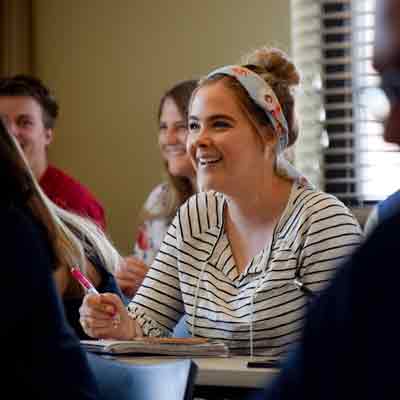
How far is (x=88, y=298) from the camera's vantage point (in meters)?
2.22

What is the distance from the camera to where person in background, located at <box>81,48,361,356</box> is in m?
2.33

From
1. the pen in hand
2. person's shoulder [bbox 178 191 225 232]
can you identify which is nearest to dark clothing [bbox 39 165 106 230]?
person's shoulder [bbox 178 191 225 232]

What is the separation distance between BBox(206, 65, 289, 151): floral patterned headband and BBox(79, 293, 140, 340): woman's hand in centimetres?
63

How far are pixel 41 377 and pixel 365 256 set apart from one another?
584 mm

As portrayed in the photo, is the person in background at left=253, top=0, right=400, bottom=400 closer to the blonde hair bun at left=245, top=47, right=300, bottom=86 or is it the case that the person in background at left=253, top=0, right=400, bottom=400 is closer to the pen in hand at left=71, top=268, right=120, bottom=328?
the pen in hand at left=71, top=268, right=120, bottom=328

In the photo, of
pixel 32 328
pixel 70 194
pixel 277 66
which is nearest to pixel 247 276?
pixel 277 66

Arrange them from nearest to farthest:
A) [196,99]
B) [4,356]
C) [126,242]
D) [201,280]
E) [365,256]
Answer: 1. [365,256]
2. [4,356]
3. [201,280]
4. [196,99]
5. [126,242]

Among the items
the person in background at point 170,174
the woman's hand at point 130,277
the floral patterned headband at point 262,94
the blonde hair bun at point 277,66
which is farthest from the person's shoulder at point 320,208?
the person in background at point 170,174

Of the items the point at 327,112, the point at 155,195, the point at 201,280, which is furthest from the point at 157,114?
the point at 201,280

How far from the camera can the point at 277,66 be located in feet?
8.81

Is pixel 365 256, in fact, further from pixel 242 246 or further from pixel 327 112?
pixel 327 112

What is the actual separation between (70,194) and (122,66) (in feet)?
1.76

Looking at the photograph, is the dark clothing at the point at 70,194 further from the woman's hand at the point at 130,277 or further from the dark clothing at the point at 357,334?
the dark clothing at the point at 357,334

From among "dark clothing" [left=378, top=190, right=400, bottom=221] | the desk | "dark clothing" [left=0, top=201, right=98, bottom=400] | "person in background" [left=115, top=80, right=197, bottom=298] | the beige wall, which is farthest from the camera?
the beige wall
